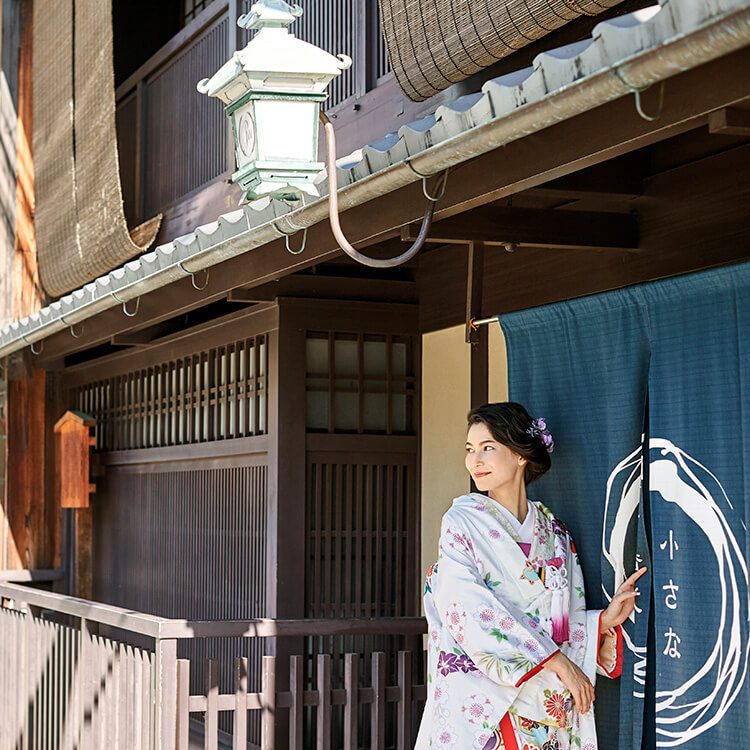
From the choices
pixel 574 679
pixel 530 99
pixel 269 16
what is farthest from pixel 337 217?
pixel 574 679

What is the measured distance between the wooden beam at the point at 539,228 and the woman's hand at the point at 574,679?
179 centimetres

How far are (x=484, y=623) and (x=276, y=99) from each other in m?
2.24

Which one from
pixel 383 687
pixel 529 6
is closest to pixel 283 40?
pixel 529 6

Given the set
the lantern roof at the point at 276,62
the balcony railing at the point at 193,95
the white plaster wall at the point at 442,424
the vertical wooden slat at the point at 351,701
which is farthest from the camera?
the white plaster wall at the point at 442,424

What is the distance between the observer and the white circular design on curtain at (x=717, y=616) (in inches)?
175

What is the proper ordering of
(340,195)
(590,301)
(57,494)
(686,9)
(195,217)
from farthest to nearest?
(57,494) → (195,217) → (590,301) → (340,195) → (686,9)

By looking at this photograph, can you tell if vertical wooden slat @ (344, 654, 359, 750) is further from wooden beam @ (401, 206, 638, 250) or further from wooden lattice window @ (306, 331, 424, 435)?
wooden beam @ (401, 206, 638, 250)

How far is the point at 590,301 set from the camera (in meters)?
5.17

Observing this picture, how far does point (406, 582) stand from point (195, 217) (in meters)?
3.08

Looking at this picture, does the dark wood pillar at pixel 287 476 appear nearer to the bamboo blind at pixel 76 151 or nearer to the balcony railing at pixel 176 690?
the balcony railing at pixel 176 690

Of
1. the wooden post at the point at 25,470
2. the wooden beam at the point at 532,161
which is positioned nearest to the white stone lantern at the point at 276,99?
the wooden beam at the point at 532,161

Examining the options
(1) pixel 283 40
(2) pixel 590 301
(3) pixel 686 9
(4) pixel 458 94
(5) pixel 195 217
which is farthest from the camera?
(5) pixel 195 217

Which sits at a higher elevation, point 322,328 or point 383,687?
point 322,328

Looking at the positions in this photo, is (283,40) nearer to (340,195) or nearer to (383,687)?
(340,195)
